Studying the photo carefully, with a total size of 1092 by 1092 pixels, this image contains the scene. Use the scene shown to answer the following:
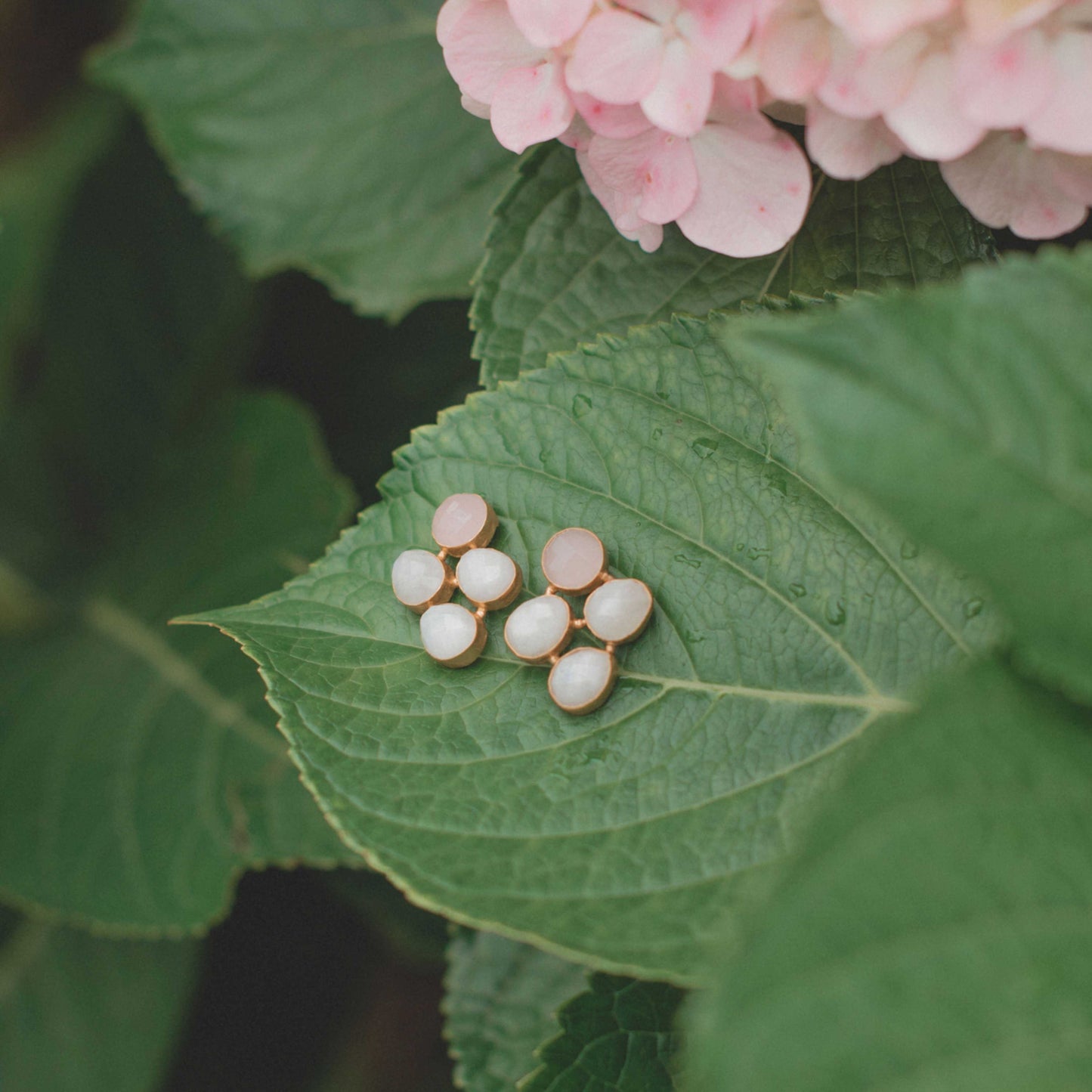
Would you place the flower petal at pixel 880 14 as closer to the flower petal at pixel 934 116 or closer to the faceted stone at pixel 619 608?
the flower petal at pixel 934 116

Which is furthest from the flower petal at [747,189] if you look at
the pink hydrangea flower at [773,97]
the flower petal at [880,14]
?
the flower petal at [880,14]

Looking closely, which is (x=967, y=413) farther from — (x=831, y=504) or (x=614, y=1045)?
(x=614, y=1045)

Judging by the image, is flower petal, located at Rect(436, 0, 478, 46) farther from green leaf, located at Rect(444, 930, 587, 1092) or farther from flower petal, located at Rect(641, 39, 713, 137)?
green leaf, located at Rect(444, 930, 587, 1092)

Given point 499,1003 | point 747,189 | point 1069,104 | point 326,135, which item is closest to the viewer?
point 1069,104

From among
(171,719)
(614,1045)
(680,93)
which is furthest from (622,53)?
(171,719)

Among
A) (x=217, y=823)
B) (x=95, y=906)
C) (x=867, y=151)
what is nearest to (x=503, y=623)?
(x=867, y=151)
